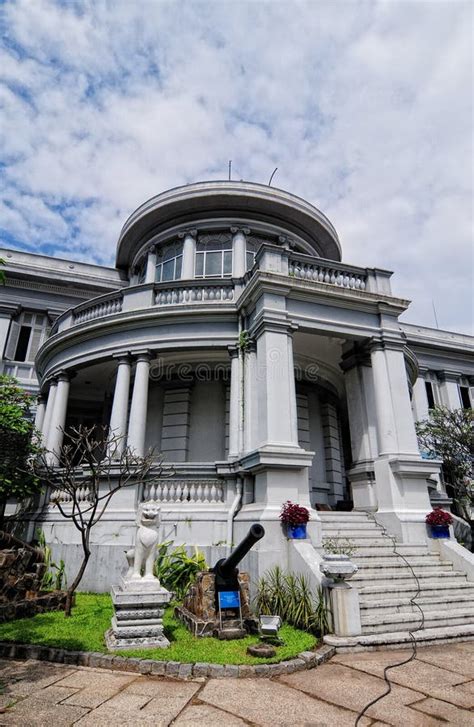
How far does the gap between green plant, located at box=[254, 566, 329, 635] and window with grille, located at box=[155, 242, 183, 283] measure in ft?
35.0

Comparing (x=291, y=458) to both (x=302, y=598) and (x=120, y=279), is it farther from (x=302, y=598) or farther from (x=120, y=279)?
(x=120, y=279)

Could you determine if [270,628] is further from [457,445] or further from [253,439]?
[457,445]

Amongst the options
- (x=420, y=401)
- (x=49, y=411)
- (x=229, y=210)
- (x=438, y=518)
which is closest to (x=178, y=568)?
(x=438, y=518)

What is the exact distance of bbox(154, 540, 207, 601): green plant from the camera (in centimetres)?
776

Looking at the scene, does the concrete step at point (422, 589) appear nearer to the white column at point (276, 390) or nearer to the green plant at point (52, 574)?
the white column at point (276, 390)

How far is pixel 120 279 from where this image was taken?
60.4 ft

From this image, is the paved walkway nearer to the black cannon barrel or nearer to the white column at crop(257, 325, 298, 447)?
the black cannon barrel

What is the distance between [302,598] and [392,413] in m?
4.63

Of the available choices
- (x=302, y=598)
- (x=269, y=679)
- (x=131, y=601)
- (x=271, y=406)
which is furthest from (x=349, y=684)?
(x=271, y=406)

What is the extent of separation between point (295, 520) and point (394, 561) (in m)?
2.01

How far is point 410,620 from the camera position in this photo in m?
6.02

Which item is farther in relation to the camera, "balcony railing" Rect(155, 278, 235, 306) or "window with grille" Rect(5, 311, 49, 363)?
"window with grille" Rect(5, 311, 49, 363)

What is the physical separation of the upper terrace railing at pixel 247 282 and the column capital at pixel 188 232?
4693 mm

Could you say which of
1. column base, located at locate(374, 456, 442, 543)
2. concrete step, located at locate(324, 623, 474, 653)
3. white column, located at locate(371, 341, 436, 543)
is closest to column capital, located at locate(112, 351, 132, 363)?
white column, located at locate(371, 341, 436, 543)
